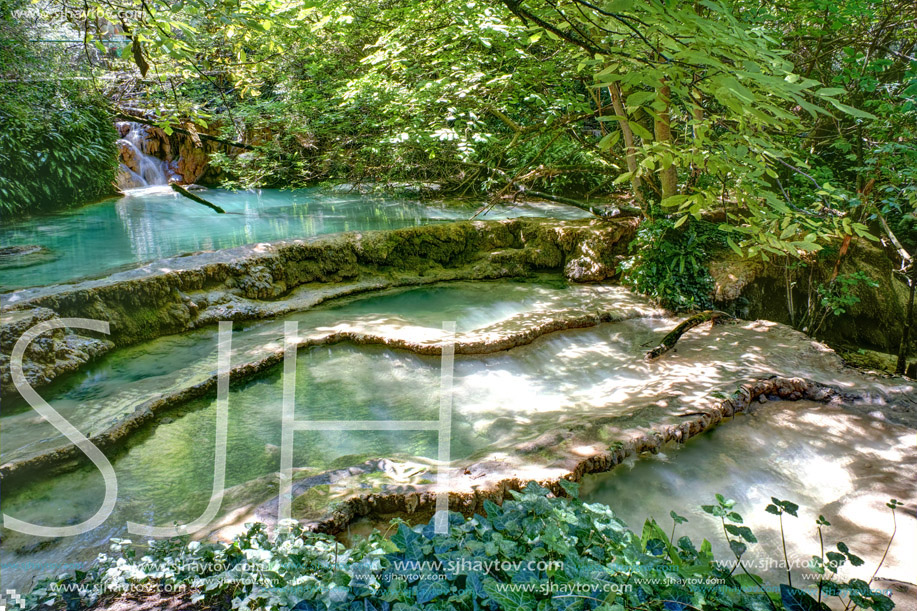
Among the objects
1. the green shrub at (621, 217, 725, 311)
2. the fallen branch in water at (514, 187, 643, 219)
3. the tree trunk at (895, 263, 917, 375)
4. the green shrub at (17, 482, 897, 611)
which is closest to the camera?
the green shrub at (17, 482, 897, 611)

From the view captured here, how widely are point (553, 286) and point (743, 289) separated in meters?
2.71

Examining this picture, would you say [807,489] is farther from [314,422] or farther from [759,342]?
[314,422]

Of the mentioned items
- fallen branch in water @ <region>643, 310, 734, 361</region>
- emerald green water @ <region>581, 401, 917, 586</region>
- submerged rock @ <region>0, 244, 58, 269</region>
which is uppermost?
submerged rock @ <region>0, 244, 58, 269</region>

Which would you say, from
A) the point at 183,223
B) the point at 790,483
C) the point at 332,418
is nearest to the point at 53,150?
the point at 183,223

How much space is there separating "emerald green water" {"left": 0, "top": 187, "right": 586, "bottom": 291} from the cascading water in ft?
1.92

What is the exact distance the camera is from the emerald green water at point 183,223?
8.14m

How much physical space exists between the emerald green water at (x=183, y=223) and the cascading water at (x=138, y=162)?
585 millimetres

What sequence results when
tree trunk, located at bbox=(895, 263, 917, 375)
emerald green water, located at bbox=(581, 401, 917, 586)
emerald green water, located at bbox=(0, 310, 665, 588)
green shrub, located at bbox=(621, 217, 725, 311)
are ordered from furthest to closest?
green shrub, located at bbox=(621, 217, 725, 311), tree trunk, located at bbox=(895, 263, 917, 375), emerald green water, located at bbox=(0, 310, 665, 588), emerald green water, located at bbox=(581, 401, 917, 586)

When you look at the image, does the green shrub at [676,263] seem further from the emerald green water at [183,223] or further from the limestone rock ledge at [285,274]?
the emerald green water at [183,223]

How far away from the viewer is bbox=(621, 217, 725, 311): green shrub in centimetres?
695

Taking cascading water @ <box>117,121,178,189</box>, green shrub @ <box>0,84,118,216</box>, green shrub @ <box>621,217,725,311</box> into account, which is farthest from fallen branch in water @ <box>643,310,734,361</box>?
cascading water @ <box>117,121,178,189</box>

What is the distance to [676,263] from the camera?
281 inches

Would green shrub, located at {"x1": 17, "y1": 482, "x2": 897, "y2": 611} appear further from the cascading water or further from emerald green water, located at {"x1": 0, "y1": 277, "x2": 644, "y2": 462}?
the cascading water

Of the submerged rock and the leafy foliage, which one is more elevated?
the leafy foliage
